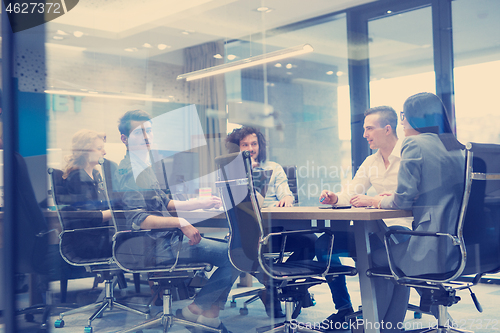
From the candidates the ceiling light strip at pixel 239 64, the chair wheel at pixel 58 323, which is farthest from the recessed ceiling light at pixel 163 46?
the chair wheel at pixel 58 323

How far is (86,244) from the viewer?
238 centimetres

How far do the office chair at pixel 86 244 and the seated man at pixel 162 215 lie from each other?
0.18m

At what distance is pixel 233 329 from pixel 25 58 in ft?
5.93

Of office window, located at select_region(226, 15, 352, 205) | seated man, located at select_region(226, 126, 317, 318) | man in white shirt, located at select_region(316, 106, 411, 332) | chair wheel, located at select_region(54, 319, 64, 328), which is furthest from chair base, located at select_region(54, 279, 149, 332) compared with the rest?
office window, located at select_region(226, 15, 352, 205)

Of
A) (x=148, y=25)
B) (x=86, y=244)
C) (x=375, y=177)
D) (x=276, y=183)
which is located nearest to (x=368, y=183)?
(x=375, y=177)

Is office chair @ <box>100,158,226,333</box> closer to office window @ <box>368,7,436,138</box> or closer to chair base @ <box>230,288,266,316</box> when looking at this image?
chair base @ <box>230,288,266,316</box>

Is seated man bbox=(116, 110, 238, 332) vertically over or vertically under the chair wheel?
over

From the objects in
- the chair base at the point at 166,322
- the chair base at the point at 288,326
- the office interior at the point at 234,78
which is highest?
the office interior at the point at 234,78

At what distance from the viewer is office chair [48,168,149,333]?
2254mm

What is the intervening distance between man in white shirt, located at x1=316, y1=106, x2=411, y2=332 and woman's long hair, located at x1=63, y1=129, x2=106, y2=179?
4.45 feet

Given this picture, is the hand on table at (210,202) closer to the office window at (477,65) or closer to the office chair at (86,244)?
the office chair at (86,244)

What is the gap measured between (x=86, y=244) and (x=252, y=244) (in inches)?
35.1

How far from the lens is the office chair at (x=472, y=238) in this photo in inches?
85.3

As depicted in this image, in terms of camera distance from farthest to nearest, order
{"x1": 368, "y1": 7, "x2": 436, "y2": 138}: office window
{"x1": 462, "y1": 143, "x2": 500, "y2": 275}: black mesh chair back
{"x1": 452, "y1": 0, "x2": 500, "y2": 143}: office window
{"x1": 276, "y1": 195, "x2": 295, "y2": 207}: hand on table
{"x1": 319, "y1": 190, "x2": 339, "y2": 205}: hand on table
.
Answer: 1. {"x1": 368, "y1": 7, "x2": 436, "y2": 138}: office window
2. {"x1": 452, "y1": 0, "x2": 500, "y2": 143}: office window
3. {"x1": 276, "y1": 195, "x2": 295, "y2": 207}: hand on table
4. {"x1": 319, "y1": 190, "x2": 339, "y2": 205}: hand on table
5. {"x1": 462, "y1": 143, "x2": 500, "y2": 275}: black mesh chair back
